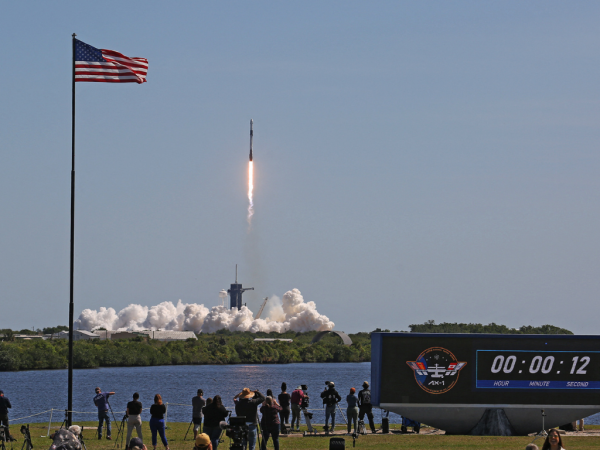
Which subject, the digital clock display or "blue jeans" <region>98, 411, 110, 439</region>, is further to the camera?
the digital clock display

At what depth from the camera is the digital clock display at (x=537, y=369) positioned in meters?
31.1

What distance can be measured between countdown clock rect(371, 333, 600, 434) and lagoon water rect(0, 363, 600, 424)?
53.7 ft

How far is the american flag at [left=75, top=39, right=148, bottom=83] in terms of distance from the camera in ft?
97.4

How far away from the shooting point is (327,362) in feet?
518

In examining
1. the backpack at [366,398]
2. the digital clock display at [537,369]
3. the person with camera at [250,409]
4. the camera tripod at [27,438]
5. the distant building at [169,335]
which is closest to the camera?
the camera tripod at [27,438]

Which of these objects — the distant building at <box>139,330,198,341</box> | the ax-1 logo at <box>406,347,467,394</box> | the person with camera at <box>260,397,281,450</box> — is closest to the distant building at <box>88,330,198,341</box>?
the distant building at <box>139,330,198,341</box>

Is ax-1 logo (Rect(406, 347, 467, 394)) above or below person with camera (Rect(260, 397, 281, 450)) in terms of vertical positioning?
above

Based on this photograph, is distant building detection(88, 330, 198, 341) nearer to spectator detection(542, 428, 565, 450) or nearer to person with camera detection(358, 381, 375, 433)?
person with camera detection(358, 381, 375, 433)

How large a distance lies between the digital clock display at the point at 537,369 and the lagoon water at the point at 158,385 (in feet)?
55.7

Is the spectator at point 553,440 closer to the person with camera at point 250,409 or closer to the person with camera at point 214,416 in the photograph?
the person with camera at point 250,409

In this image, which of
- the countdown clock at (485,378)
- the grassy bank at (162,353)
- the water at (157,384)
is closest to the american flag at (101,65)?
the countdown clock at (485,378)

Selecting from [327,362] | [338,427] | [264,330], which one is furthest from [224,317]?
[338,427]

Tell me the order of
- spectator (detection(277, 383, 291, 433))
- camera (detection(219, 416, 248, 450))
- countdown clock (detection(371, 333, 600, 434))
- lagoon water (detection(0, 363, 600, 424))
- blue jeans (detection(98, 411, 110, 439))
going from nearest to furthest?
camera (detection(219, 416, 248, 450)) < blue jeans (detection(98, 411, 110, 439)) < countdown clock (detection(371, 333, 600, 434)) < spectator (detection(277, 383, 291, 433)) < lagoon water (detection(0, 363, 600, 424))

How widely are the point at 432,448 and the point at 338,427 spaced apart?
910 cm
